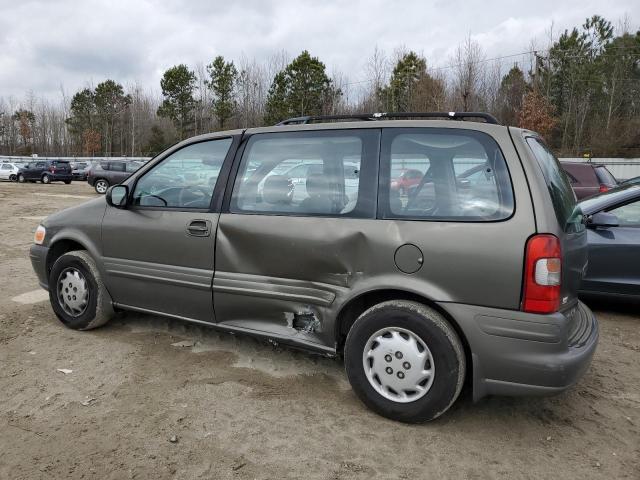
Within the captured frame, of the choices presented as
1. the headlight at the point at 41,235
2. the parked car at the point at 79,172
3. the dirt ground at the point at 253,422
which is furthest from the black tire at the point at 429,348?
the parked car at the point at 79,172

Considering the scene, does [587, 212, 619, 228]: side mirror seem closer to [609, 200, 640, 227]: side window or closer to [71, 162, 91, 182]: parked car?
[609, 200, 640, 227]: side window

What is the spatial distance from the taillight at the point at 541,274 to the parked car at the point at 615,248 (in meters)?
2.82

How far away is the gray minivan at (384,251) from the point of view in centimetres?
268

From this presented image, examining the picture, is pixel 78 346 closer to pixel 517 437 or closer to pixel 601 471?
pixel 517 437

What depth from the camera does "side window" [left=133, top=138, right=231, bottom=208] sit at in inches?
147

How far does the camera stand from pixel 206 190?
3713 millimetres

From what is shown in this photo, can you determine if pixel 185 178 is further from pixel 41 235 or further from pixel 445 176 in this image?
pixel 445 176

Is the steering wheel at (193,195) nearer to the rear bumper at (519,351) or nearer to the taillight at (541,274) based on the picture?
the rear bumper at (519,351)

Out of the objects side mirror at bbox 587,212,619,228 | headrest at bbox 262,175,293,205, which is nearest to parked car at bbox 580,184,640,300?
side mirror at bbox 587,212,619,228

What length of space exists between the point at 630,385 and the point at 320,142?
2728 mm

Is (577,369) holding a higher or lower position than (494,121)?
lower

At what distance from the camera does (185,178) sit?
3934mm

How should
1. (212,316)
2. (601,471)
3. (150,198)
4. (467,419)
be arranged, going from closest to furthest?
(601,471) → (467,419) → (212,316) → (150,198)

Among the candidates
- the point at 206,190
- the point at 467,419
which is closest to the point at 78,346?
the point at 206,190
